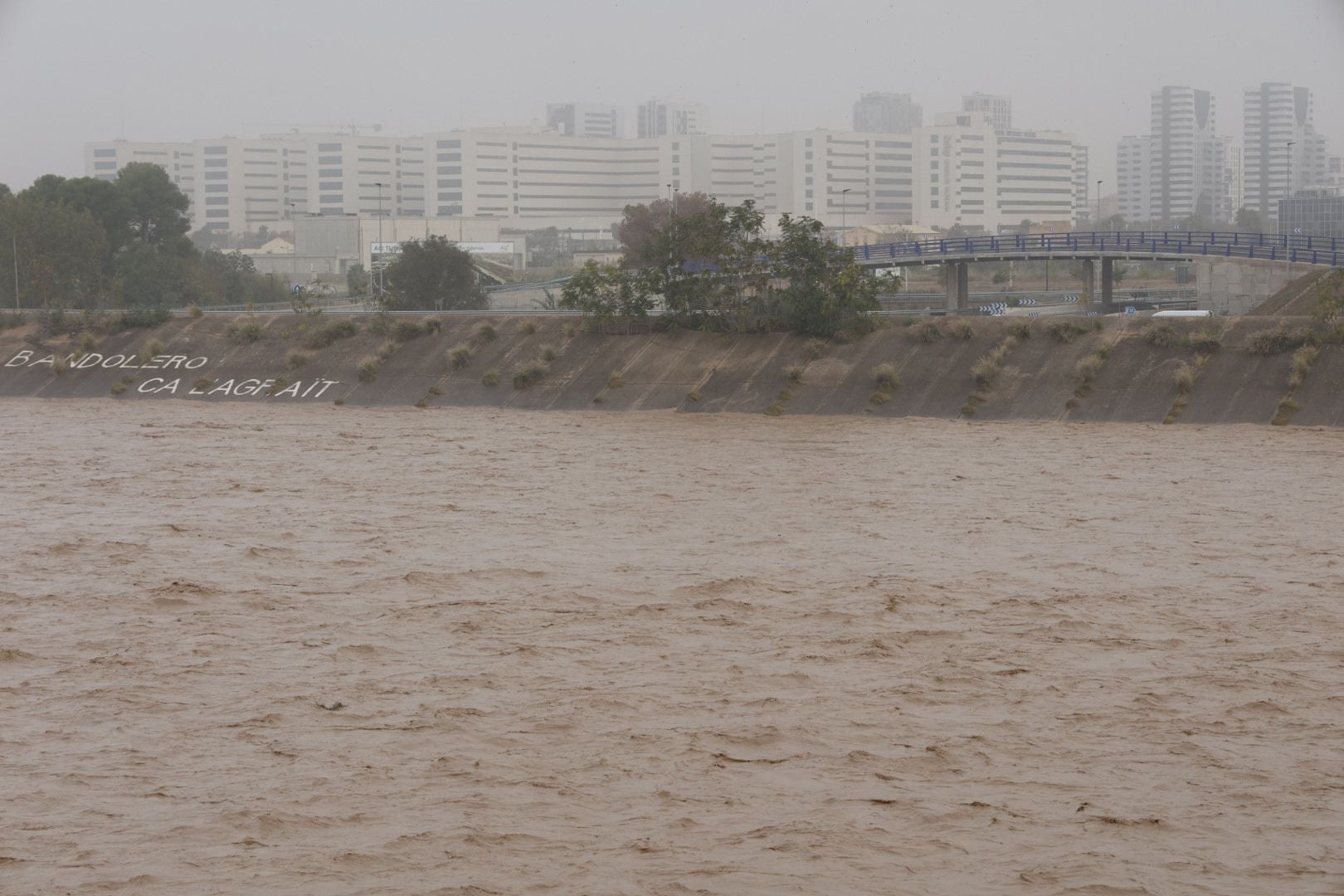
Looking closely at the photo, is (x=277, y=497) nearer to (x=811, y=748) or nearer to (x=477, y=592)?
(x=477, y=592)

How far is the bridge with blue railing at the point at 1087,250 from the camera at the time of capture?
2473 inches

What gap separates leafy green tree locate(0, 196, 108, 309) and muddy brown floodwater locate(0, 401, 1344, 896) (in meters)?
51.4

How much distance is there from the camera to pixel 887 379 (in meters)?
41.4

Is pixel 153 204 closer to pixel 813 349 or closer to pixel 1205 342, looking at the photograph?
pixel 813 349

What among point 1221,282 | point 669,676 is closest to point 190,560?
point 669,676

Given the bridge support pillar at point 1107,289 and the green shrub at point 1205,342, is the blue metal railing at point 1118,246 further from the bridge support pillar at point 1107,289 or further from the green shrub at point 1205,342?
the green shrub at point 1205,342

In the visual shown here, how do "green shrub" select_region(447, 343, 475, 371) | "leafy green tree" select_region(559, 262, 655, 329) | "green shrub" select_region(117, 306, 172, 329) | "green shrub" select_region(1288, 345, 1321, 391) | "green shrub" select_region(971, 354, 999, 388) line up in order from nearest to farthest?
"green shrub" select_region(1288, 345, 1321, 391) → "green shrub" select_region(971, 354, 999, 388) → "green shrub" select_region(447, 343, 475, 371) → "leafy green tree" select_region(559, 262, 655, 329) → "green shrub" select_region(117, 306, 172, 329)

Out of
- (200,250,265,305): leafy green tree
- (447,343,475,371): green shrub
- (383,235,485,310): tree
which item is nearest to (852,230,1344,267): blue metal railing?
(383,235,485,310): tree

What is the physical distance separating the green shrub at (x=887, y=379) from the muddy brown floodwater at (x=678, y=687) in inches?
521

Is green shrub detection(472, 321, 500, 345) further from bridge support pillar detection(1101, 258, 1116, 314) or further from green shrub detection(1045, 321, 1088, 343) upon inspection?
bridge support pillar detection(1101, 258, 1116, 314)

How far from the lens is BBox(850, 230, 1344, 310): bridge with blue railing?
206ft

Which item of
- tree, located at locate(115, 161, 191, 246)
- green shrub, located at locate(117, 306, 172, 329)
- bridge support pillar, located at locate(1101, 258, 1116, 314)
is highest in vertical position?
tree, located at locate(115, 161, 191, 246)

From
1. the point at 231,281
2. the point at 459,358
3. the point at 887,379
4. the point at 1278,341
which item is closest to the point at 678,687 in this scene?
the point at 887,379

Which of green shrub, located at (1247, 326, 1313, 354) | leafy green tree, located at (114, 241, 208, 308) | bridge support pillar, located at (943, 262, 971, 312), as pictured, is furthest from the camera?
leafy green tree, located at (114, 241, 208, 308)
